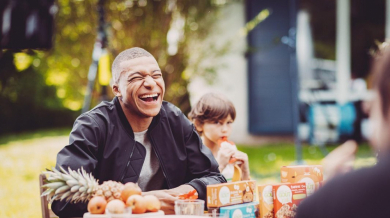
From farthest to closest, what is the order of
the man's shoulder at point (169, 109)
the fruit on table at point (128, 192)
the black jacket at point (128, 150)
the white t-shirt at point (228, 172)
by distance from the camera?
the white t-shirt at point (228, 172)
the man's shoulder at point (169, 109)
the black jacket at point (128, 150)
the fruit on table at point (128, 192)

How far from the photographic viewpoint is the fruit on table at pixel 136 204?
1831 mm

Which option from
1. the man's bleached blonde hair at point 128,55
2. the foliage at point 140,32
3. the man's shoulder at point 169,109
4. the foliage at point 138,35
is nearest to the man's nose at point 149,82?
the man's bleached blonde hair at point 128,55

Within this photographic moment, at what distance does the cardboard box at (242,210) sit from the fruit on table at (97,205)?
0.45 m

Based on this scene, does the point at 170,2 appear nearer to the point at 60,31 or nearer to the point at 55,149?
the point at 60,31

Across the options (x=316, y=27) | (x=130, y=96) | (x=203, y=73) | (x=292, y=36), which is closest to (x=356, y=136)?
(x=316, y=27)

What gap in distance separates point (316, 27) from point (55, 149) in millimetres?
6228

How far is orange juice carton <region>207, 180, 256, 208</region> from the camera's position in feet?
6.33

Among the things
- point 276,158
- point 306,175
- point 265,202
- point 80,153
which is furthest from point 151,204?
point 276,158

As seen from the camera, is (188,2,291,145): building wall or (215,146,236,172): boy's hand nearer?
(215,146,236,172): boy's hand

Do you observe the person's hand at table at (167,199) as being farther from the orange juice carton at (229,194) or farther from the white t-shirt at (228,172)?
the white t-shirt at (228,172)

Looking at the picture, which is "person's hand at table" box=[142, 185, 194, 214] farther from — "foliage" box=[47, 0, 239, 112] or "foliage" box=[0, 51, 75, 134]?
"foliage" box=[0, 51, 75, 134]

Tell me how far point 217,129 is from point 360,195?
2.28 m

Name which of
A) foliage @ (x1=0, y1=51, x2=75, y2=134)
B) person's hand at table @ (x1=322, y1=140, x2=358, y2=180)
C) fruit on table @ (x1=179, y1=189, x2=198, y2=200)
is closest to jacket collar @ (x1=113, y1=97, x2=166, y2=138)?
fruit on table @ (x1=179, y1=189, x2=198, y2=200)

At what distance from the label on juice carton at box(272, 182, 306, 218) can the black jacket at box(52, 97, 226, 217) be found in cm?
53
